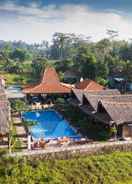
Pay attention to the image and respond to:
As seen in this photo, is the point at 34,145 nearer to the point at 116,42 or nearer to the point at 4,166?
the point at 4,166

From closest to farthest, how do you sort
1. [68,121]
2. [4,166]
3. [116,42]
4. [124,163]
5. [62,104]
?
[4,166], [124,163], [68,121], [62,104], [116,42]

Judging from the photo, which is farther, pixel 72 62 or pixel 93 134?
pixel 72 62

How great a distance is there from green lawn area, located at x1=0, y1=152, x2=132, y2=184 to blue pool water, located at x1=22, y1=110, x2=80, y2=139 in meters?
5.20

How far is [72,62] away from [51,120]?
82.2 feet

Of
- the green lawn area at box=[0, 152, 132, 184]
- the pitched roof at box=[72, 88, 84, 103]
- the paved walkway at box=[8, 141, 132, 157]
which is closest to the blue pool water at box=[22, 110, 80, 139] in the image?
the pitched roof at box=[72, 88, 84, 103]

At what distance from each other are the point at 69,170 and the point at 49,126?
395 inches

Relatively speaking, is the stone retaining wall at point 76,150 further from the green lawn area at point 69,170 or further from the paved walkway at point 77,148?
the green lawn area at point 69,170

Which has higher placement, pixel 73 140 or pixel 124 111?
pixel 124 111

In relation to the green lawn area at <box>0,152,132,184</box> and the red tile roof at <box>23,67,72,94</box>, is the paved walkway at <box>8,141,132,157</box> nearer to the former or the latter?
the green lawn area at <box>0,152,132,184</box>

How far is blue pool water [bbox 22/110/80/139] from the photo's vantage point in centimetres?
2400

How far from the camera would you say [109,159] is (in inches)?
716

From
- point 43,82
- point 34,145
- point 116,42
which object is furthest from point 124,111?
point 116,42

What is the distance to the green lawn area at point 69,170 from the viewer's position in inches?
633

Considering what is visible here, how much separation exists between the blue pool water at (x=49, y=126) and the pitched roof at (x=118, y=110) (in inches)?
111
